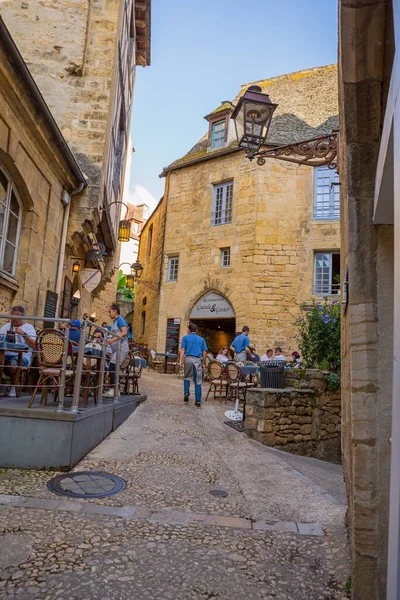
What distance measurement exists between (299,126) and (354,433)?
17.7 metres

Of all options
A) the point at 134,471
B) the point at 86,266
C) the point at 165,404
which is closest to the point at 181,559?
the point at 134,471

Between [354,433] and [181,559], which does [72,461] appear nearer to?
[181,559]

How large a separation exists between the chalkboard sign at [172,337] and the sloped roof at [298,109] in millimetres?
6806

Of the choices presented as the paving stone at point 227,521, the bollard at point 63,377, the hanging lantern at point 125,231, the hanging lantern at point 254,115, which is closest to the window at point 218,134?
the hanging lantern at point 125,231

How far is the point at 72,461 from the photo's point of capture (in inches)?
168

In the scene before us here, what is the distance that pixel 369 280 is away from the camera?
7.95 ft

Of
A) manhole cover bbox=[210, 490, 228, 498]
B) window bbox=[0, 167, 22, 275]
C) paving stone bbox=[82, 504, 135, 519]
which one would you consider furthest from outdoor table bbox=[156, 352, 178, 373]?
paving stone bbox=[82, 504, 135, 519]

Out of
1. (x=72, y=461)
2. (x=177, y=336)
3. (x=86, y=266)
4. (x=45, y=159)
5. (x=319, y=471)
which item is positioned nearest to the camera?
(x=72, y=461)

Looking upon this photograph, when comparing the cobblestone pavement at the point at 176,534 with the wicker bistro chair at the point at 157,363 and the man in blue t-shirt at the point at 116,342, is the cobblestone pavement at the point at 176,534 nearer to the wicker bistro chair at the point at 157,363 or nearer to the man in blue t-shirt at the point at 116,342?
the man in blue t-shirt at the point at 116,342

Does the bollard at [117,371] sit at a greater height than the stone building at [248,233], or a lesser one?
lesser

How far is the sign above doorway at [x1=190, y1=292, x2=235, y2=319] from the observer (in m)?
16.5

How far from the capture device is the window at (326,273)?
15.5 metres

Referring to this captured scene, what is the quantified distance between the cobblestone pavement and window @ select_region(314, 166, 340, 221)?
40.4 feet

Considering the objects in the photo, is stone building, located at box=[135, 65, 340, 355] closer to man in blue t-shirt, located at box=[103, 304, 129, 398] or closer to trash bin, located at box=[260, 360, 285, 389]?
trash bin, located at box=[260, 360, 285, 389]
